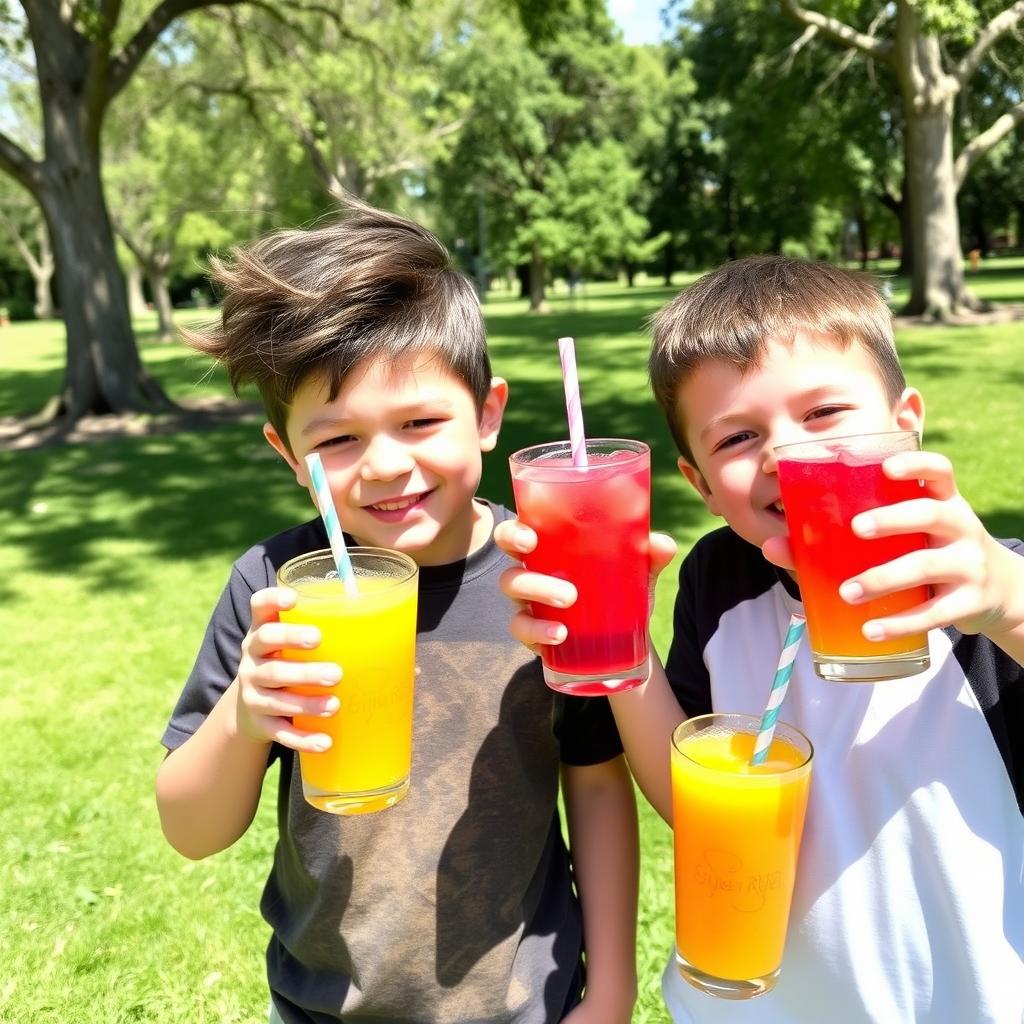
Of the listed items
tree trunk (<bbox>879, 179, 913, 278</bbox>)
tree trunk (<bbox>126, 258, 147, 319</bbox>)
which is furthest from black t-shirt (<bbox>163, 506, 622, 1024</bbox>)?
tree trunk (<bbox>126, 258, 147, 319</bbox>)

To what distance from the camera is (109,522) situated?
7.64 metres

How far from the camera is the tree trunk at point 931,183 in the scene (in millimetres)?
15109

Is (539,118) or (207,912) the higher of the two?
(539,118)

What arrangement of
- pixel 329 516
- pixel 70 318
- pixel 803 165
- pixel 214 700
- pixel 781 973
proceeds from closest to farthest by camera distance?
pixel 329 516 → pixel 781 973 → pixel 214 700 → pixel 70 318 → pixel 803 165

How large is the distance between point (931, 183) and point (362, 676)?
56.4ft

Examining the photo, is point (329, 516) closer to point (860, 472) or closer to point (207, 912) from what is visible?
point (860, 472)

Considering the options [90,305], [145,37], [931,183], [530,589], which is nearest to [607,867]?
[530,589]

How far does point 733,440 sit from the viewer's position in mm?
1595

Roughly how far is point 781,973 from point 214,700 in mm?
1100

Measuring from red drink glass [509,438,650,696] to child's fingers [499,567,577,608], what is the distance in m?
0.03

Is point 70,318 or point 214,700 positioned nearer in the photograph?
point 214,700

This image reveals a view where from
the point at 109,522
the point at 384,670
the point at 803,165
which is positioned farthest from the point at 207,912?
the point at 803,165

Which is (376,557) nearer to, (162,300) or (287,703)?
(287,703)

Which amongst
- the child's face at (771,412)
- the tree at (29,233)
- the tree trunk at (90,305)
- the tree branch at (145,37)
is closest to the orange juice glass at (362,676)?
the child's face at (771,412)
